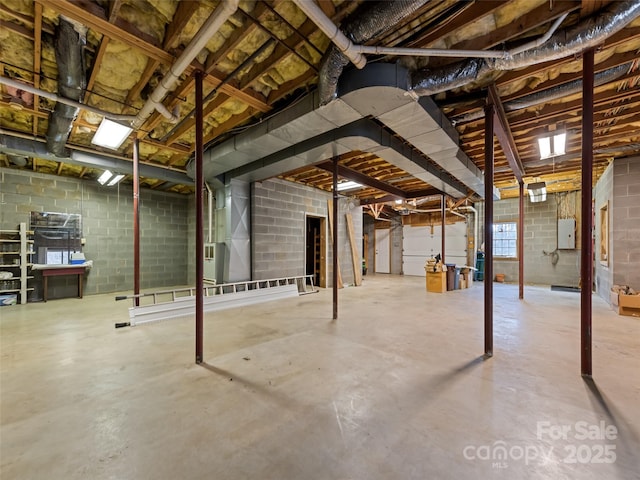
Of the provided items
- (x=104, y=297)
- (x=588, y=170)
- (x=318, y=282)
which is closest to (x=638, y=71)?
(x=588, y=170)

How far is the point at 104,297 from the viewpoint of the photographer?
235 inches

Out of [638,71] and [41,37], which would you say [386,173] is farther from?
[41,37]

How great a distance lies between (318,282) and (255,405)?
5820mm

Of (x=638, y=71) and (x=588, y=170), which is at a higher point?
(x=638, y=71)

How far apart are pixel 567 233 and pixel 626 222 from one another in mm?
3105

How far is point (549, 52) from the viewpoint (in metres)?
→ 2.03

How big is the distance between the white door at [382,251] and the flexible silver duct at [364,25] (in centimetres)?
995

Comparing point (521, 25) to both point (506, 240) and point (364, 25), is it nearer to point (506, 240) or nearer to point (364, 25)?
point (364, 25)

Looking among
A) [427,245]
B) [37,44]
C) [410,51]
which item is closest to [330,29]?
[410,51]

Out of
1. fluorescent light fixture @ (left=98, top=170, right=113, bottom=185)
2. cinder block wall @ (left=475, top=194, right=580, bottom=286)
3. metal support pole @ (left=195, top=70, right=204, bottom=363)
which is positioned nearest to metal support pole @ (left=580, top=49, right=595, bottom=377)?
metal support pole @ (left=195, top=70, right=204, bottom=363)

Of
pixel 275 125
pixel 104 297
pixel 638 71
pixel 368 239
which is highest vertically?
pixel 638 71

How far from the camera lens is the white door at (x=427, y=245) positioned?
32.4 feet

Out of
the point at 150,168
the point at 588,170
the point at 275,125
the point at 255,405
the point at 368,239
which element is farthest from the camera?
the point at 368,239

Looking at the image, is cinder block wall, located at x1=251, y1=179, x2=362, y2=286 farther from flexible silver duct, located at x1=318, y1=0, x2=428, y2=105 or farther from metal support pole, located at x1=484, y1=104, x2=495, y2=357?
metal support pole, located at x1=484, y1=104, x2=495, y2=357
